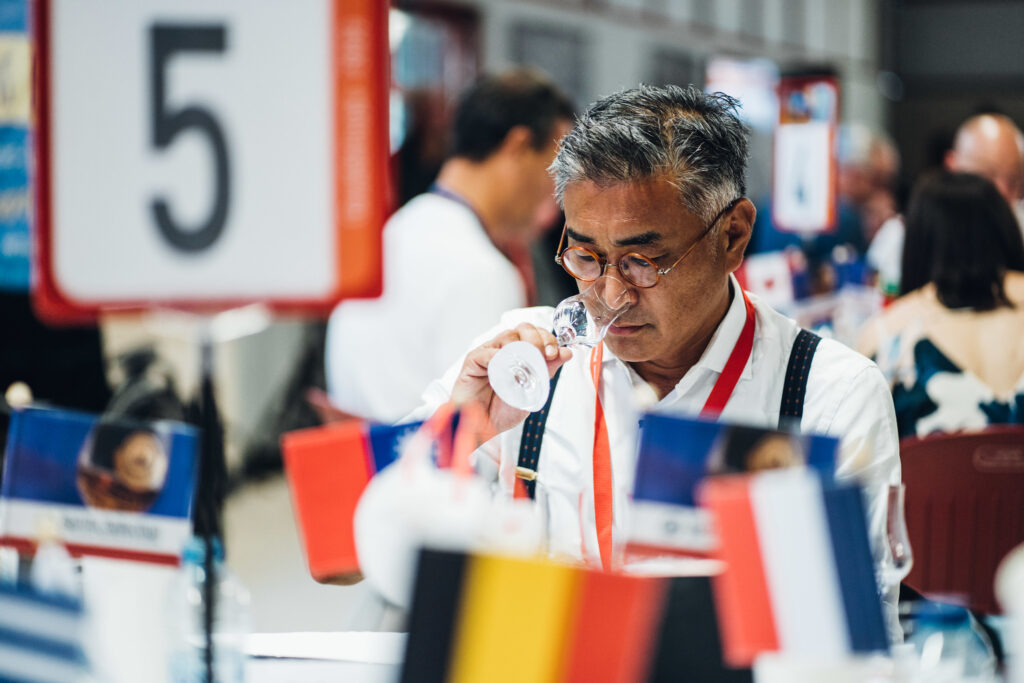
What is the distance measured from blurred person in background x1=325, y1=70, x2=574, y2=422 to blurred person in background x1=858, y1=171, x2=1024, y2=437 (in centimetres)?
115

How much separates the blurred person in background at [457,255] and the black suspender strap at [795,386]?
104cm

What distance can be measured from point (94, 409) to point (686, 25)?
8.17 m

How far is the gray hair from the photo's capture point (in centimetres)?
166

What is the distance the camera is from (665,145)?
1.66 meters

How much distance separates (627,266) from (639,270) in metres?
0.02

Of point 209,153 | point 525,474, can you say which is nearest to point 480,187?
point 525,474

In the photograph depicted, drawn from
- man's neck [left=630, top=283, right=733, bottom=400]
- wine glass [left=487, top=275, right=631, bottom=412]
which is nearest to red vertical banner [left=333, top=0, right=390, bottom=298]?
wine glass [left=487, top=275, right=631, bottom=412]

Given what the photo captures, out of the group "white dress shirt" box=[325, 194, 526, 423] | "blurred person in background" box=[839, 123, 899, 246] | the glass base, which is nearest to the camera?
the glass base

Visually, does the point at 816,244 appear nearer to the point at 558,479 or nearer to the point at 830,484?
the point at 558,479

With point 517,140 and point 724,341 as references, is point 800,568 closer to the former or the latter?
point 724,341

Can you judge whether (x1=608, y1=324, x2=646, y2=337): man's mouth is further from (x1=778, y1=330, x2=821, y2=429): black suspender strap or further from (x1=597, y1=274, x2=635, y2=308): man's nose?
(x1=778, y1=330, x2=821, y2=429): black suspender strap

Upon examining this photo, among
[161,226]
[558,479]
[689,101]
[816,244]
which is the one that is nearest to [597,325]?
[558,479]

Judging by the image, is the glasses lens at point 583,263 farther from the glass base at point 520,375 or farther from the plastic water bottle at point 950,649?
the plastic water bottle at point 950,649

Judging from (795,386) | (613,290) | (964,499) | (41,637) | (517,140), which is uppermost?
(517,140)
